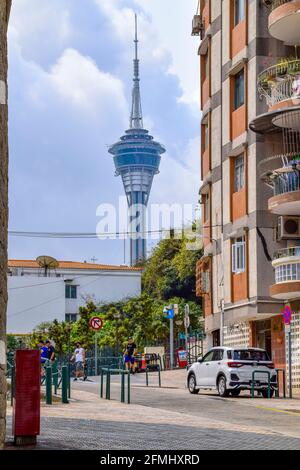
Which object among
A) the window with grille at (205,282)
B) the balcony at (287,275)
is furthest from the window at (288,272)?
the window with grille at (205,282)

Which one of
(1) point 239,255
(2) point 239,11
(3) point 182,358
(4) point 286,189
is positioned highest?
(2) point 239,11

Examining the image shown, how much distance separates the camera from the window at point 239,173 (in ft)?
146

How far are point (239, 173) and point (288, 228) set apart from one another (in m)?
4.54

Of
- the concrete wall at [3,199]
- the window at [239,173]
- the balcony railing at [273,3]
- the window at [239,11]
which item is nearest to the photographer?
the concrete wall at [3,199]

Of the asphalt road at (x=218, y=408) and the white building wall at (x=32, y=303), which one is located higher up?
the white building wall at (x=32, y=303)

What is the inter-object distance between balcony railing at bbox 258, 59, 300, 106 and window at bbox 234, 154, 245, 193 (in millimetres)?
3841

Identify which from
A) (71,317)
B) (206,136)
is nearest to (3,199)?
(206,136)

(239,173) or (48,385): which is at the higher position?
(239,173)

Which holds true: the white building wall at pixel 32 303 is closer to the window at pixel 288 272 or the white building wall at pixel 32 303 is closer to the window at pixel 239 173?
the window at pixel 239 173

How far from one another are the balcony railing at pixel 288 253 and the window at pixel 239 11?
1014 cm

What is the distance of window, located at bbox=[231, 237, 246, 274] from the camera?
44.1 meters

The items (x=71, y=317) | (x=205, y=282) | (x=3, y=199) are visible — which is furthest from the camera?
(x=71, y=317)

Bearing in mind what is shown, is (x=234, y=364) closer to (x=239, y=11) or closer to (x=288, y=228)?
(x=288, y=228)

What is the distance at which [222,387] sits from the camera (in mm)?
33156
